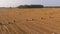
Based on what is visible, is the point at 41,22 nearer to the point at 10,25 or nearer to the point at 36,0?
the point at 10,25

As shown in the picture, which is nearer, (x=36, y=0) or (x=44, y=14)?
(x=44, y=14)

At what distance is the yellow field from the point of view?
35 cm

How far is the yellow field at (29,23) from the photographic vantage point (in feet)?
1.13

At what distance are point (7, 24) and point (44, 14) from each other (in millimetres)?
145

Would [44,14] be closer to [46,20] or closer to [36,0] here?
[46,20]

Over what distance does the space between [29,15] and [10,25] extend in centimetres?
9

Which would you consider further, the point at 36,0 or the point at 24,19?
the point at 36,0

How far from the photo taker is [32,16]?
41 cm

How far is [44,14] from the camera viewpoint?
43 cm

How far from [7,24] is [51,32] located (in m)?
0.13

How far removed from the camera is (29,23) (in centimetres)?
37

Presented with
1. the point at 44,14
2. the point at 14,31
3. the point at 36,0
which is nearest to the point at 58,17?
the point at 44,14

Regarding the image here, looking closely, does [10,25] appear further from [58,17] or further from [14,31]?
[58,17]

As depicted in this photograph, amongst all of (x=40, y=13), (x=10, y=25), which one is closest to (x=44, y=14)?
(x=40, y=13)
